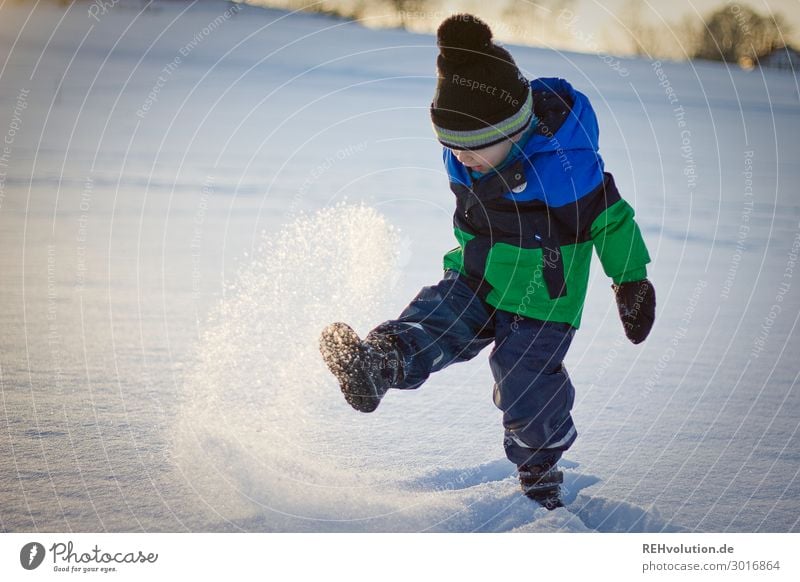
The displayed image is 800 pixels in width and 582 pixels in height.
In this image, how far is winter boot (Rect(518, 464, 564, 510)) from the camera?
1839 millimetres

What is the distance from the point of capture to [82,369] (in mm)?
2295

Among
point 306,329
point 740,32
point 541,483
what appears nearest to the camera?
point 541,483

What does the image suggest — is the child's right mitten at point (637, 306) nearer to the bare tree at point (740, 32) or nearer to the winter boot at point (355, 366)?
the winter boot at point (355, 366)

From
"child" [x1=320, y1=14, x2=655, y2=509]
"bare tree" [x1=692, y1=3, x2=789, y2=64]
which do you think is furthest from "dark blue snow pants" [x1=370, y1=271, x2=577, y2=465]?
"bare tree" [x1=692, y1=3, x2=789, y2=64]

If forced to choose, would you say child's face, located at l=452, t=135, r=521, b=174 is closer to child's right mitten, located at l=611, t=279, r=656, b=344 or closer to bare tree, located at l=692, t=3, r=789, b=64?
child's right mitten, located at l=611, t=279, r=656, b=344

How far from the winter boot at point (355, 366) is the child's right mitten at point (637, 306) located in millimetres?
524

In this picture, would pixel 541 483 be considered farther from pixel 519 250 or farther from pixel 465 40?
pixel 465 40

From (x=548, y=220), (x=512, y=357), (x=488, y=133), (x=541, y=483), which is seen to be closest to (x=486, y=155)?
(x=488, y=133)

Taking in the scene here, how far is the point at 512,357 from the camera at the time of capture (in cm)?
185

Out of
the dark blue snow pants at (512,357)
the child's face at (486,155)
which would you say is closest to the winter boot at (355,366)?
the dark blue snow pants at (512,357)

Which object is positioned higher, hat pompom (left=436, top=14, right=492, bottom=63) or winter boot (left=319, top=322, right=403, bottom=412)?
hat pompom (left=436, top=14, right=492, bottom=63)

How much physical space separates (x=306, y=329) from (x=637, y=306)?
107 centimetres

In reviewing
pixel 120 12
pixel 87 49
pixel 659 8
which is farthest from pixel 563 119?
pixel 120 12
